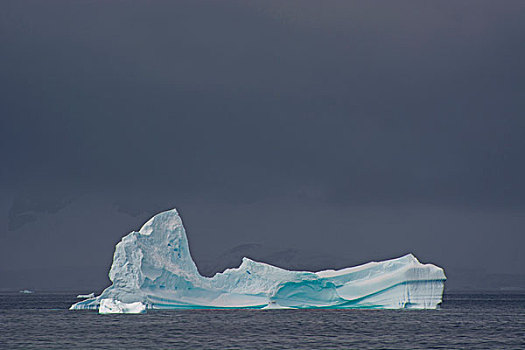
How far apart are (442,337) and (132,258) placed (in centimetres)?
1832

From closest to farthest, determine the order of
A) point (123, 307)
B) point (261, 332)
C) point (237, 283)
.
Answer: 1. point (261, 332)
2. point (123, 307)
3. point (237, 283)

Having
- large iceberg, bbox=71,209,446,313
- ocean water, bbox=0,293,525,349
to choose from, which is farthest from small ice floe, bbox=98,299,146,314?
ocean water, bbox=0,293,525,349

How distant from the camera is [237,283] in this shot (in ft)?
152

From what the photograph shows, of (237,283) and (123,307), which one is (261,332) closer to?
(123,307)

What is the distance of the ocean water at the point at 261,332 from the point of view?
1106 inches

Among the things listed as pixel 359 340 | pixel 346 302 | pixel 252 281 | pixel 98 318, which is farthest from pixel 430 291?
pixel 98 318

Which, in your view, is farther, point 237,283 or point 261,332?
point 237,283

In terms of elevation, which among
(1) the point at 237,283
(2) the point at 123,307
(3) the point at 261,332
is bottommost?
(3) the point at 261,332

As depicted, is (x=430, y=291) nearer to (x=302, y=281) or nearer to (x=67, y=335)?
(x=302, y=281)

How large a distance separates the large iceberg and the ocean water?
3.88ft

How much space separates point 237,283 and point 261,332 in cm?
1364

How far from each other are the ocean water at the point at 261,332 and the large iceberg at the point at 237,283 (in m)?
1.18

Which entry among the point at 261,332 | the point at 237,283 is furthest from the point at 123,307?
the point at 261,332

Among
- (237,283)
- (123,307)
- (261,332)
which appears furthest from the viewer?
(237,283)
